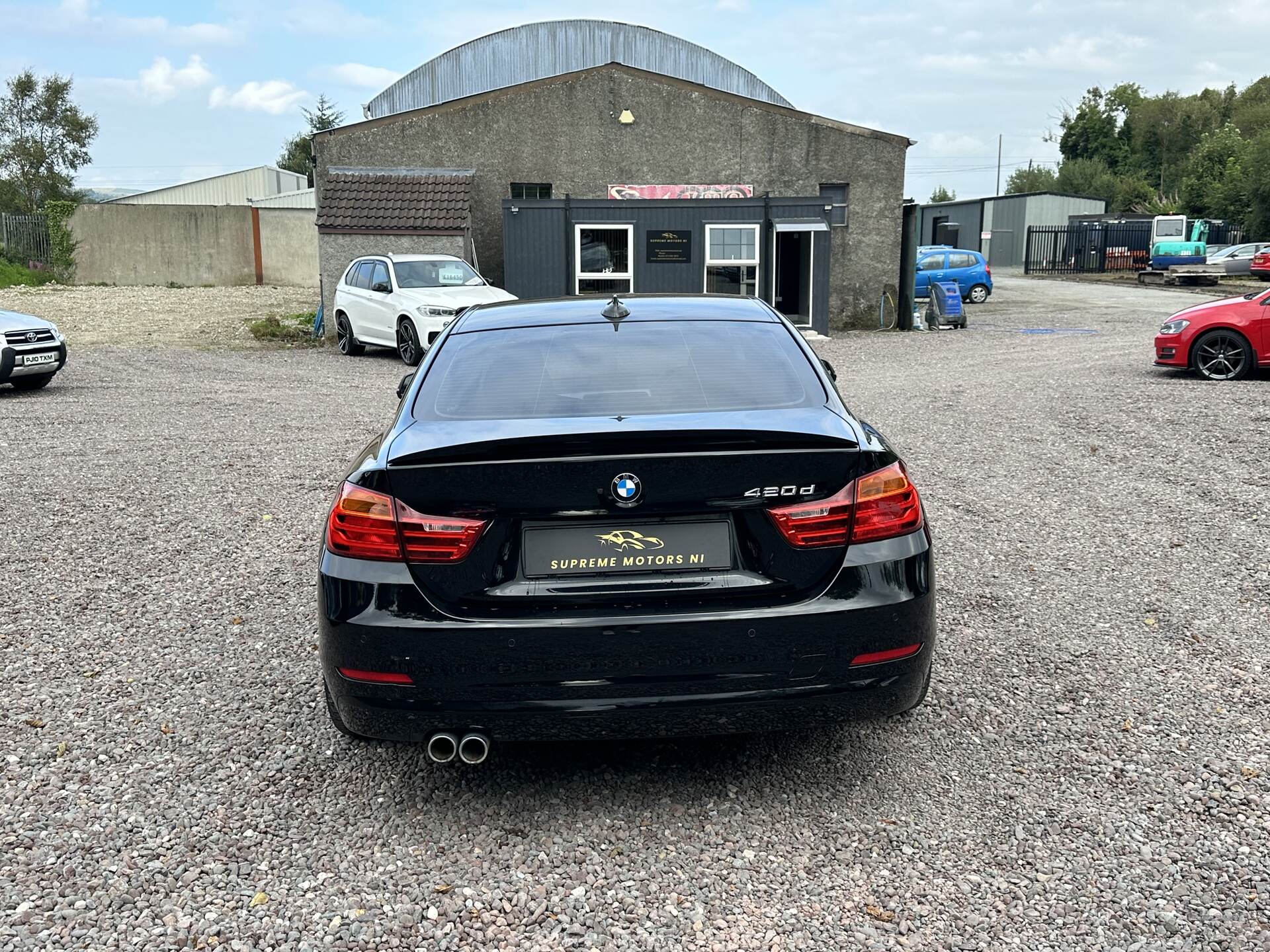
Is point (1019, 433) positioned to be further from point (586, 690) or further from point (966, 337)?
point (966, 337)

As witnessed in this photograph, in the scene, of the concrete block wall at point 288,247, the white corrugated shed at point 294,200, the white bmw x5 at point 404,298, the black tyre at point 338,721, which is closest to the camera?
the black tyre at point 338,721

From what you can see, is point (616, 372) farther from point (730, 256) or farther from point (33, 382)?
point (730, 256)

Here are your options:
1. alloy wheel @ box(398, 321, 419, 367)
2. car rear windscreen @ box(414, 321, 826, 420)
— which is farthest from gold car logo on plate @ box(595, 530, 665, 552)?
alloy wheel @ box(398, 321, 419, 367)

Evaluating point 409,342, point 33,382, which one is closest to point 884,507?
point 33,382

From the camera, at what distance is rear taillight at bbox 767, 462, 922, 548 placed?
10.6ft

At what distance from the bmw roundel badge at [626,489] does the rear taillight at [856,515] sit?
386mm

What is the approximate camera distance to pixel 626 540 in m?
3.21

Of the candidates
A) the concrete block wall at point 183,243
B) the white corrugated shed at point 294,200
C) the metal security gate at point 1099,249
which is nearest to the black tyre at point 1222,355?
the concrete block wall at point 183,243

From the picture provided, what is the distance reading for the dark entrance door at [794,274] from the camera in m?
23.5

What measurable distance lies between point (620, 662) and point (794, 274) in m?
21.6

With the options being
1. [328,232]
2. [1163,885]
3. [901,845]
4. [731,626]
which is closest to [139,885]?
[731,626]

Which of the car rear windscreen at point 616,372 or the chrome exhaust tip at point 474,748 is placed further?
the car rear windscreen at point 616,372

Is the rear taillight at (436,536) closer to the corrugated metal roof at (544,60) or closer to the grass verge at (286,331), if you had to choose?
the grass verge at (286,331)

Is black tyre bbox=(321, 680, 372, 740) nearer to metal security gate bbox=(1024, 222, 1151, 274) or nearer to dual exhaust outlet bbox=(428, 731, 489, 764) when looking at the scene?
dual exhaust outlet bbox=(428, 731, 489, 764)
